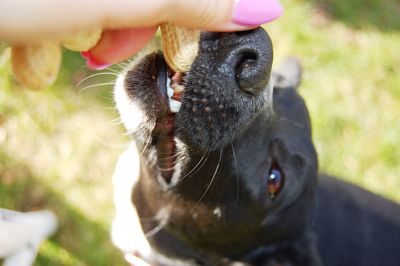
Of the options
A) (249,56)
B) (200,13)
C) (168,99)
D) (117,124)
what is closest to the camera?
(200,13)

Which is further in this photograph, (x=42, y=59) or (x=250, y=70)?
(x=250, y=70)

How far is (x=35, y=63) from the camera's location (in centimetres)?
115

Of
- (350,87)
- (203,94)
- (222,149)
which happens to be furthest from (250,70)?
(350,87)

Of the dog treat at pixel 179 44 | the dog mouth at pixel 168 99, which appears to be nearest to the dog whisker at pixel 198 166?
the dog mouth at pixel 168 99

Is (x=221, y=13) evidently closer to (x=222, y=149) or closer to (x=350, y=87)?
(x=222, y=149)

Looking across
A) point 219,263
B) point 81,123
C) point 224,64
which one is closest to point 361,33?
point 81,123

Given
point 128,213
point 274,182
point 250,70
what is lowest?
point 128,213

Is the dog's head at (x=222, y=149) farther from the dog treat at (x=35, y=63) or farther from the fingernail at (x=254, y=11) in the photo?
the dog treat at (x=35, y=63)

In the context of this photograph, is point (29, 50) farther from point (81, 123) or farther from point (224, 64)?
point (81, 123)

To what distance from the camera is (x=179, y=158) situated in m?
2.36

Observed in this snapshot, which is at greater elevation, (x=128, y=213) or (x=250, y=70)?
(x=250, y=70)

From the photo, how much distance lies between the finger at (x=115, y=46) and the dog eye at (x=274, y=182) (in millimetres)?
1388

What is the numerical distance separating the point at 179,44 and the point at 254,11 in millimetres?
300

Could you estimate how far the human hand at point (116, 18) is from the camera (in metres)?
0.91
